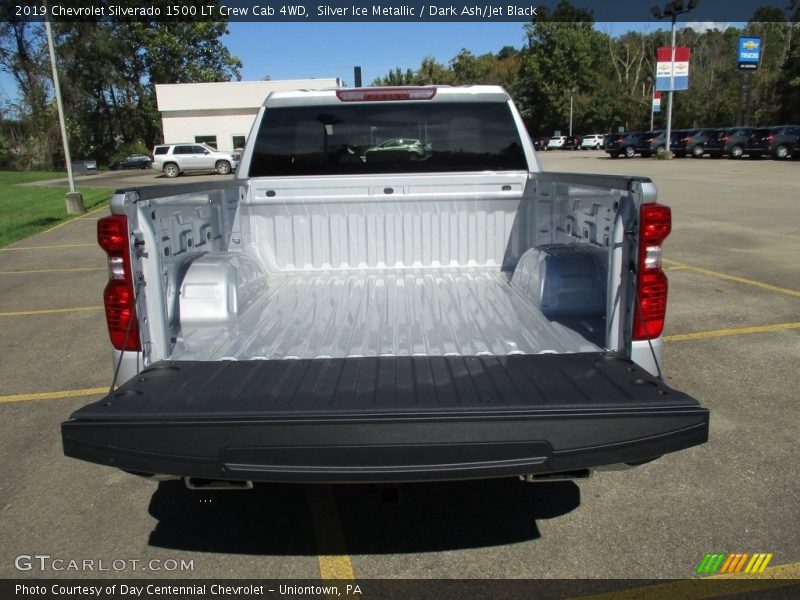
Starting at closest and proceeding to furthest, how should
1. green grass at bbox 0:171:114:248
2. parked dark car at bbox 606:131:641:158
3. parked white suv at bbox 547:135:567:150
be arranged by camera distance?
green grass at bbox 0:171:114:248
parked dark car at bbox 606:131:641:158
parked white suv at bbox 547:135:567:150

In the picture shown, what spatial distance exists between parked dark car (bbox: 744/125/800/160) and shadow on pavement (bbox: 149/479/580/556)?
3725 centimetres

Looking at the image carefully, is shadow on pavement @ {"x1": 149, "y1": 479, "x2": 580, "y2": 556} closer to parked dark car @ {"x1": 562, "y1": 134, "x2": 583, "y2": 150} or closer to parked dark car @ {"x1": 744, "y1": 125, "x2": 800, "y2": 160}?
parked dark car @ {"x1": 744, "y1": 125, "x2": 800, "y2": 160}

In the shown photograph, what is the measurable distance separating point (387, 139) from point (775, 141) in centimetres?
3674

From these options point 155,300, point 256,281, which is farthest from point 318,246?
point 155,300

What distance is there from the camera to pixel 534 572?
2.91 metres

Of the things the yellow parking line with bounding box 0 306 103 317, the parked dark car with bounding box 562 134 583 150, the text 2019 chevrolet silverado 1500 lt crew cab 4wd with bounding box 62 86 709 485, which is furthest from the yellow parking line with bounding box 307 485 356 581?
the parked dark car with bounding box 562 134 583 150

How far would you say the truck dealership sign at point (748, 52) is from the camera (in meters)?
47.1

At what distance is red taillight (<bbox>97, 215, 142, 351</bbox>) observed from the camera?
8.96 ft

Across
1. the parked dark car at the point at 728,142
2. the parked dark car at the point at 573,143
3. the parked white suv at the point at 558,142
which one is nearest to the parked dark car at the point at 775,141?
the parked dark car at the point at 728,142

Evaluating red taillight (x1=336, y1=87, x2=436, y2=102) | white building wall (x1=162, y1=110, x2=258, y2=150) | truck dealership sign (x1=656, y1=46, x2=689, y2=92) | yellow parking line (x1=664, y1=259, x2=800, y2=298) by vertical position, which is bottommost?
yellow parking line (x1=664, y1=259, x2=800, y2=298)

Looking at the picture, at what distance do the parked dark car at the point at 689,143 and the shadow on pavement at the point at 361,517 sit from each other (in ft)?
138

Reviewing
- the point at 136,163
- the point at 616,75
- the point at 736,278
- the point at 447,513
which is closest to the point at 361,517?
the point at 447,513

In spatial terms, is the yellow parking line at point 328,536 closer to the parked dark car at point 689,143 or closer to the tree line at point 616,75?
the parked dark car at point 689,143

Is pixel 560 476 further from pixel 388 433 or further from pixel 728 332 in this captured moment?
pixel 728 332
